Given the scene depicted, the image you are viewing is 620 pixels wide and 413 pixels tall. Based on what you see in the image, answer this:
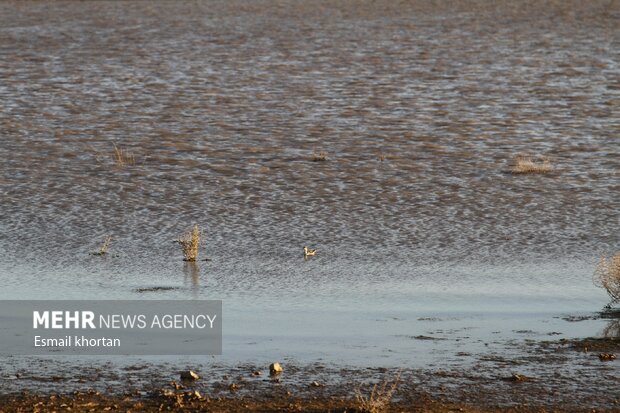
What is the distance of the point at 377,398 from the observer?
28.7 ft

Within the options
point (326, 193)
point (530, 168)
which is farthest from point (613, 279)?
point (530, 168)

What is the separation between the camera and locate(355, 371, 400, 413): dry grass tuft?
862cm

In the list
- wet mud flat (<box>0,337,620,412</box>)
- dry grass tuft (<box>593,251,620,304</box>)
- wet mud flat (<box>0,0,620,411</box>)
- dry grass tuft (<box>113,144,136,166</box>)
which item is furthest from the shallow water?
wet mud flat (<box>0,337,620,412</box>)

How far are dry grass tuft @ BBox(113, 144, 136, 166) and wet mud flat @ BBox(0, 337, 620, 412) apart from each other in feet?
31.4

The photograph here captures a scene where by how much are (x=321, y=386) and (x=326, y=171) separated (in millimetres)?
9753

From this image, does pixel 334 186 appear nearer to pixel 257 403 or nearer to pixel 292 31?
pixel 257 403

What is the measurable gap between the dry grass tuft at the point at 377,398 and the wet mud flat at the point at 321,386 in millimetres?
33

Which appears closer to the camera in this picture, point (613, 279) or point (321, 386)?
point (321, 386)

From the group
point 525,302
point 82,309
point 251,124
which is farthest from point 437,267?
point 251,124

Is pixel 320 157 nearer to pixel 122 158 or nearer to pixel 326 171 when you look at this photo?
pixel 326 171

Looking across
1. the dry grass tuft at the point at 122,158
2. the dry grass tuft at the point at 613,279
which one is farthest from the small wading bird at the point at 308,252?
the dry grass tuft at the point at 122,158

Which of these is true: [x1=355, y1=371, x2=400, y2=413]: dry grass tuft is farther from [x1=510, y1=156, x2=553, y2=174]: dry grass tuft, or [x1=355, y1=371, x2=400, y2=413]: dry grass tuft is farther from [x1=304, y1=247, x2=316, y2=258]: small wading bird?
[x1=510, y1=156, x2=553, y2=174]: dry grass tuft

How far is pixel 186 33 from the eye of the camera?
106ft

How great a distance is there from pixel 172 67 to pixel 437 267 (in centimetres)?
1491
